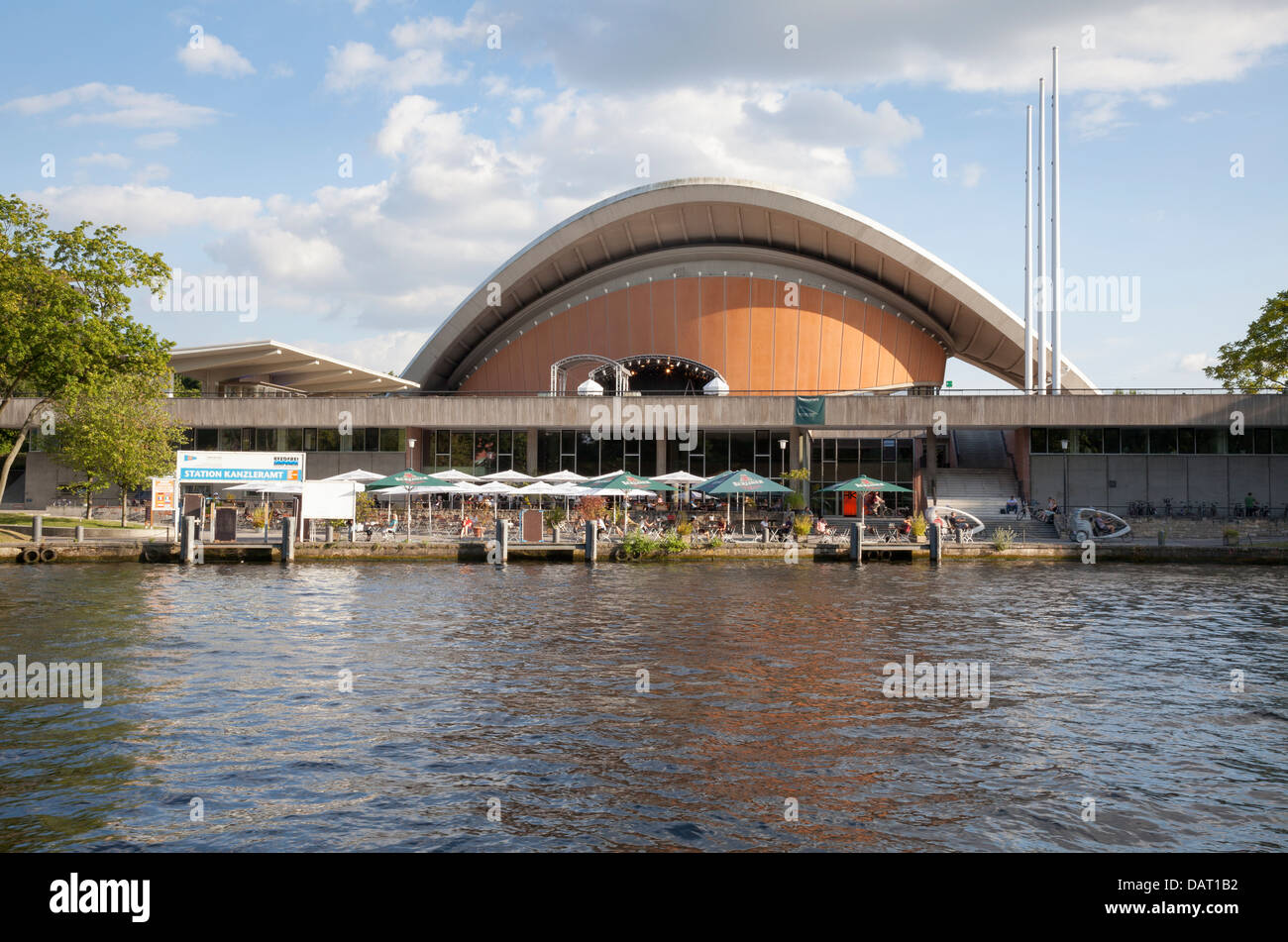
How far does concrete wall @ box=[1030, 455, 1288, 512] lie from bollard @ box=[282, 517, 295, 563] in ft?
114

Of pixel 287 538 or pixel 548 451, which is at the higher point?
pixel 548 451

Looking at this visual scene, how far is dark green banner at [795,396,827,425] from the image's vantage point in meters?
49.7

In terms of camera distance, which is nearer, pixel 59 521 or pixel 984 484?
pixel 59 521

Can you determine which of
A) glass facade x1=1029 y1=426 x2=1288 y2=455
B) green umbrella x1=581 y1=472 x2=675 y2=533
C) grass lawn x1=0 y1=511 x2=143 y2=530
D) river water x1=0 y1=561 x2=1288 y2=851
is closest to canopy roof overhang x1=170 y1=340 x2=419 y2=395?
grass lawn x1=0 y1=511 x2=143 y2=530

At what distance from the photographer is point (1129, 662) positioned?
18.7 metres

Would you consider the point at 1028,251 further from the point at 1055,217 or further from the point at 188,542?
the point at 188,542

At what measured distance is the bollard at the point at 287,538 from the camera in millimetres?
36219

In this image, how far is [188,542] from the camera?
35.9 metres

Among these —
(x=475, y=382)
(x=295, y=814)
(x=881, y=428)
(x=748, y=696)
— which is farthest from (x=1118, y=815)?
(x=475, y=382)

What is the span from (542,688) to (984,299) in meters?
48.2

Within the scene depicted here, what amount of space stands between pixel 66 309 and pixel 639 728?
123 ft

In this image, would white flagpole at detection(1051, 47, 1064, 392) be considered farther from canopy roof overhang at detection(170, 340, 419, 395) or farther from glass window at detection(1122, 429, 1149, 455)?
canopy roof overhang at detection(170, 340, 419, 395)

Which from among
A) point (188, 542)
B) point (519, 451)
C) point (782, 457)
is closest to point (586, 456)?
point (519, 451)

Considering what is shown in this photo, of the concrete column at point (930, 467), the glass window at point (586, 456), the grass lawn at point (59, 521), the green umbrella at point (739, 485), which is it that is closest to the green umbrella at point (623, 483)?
the green umbrella at point (739, 485)
